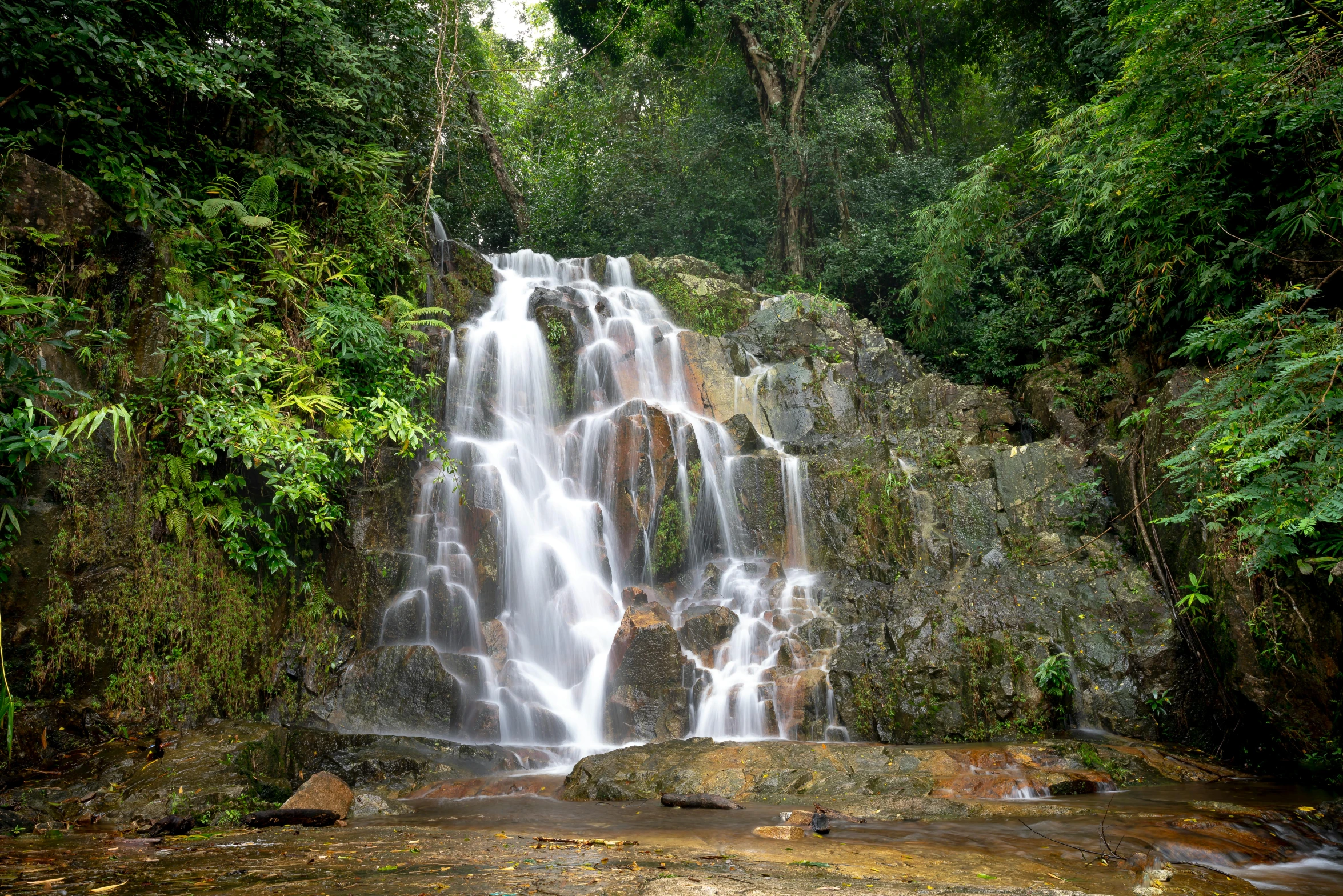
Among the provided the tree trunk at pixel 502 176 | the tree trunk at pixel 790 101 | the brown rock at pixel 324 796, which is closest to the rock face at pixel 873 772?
the brown rock at pixel 324 796

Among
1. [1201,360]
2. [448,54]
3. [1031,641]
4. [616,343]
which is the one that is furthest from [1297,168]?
[448,54]

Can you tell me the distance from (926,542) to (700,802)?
5486 millimetres

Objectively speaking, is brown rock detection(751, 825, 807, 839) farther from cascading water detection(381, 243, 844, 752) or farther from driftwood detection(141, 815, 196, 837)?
driftwood detection(141, 815, 196, 837)

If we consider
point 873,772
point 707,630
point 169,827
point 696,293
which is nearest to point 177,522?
point 169,827

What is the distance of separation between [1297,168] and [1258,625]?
5173 mm

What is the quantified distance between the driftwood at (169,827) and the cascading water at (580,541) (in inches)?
141

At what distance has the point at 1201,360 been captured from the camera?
9211mm

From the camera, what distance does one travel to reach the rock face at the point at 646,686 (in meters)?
8.41

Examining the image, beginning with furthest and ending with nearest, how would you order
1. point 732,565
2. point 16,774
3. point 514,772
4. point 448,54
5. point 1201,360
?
point 448,54 → point 732,565 → point 1201,360 → point 514,772 → point 16,774

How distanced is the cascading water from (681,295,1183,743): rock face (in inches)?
14.3

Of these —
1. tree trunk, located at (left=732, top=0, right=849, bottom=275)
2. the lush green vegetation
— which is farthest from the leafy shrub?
tree trunk, located at (left=732, top=0, right=849, bottom=275)

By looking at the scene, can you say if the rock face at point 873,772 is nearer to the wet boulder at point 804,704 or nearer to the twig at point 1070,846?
the twig at point 1070,846

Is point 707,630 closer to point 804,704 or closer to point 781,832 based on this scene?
point 804,704

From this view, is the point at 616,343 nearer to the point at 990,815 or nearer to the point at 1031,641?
the point at 1031,641
